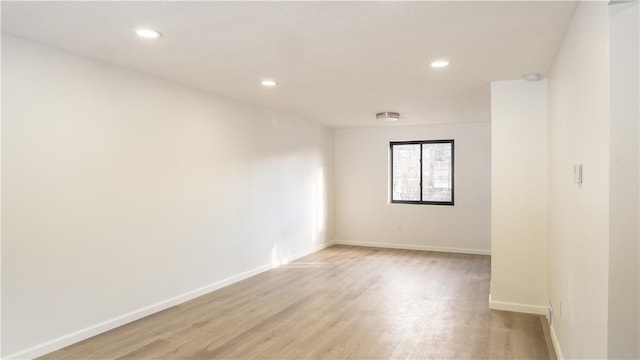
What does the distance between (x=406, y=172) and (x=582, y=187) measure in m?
5.57

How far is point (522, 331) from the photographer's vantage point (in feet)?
11.5

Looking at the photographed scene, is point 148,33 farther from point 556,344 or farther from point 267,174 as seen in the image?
point 556,344

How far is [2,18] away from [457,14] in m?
2.76

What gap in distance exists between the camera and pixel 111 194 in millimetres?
3514

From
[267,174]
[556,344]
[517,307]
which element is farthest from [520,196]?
[267,174]

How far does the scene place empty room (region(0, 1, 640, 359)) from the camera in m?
2.09

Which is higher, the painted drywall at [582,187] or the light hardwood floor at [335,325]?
the painted drywall at [582,187]

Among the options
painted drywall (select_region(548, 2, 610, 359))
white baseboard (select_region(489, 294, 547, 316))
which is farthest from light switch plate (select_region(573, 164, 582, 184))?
white baseboard (select_region(489, 294, 547, 316))

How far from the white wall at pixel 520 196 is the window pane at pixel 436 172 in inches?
129

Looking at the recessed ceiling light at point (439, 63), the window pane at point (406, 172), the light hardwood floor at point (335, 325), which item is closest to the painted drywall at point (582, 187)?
the light hardwood floor at point (335, 325)

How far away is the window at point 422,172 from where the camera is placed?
7340mm

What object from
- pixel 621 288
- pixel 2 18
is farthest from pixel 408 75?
pixel 2 18

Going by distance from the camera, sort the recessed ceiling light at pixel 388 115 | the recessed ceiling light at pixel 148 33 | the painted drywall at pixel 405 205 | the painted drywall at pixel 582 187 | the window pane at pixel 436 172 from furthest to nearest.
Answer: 1. the window pane at pixel 436 172
2. the painted drywall at pixel 405 205
3. the recessed ceiling light at pixel 388 115
4. the recessed ceiling light at pixel 148 33
5. the painted drywall at pixel 582 187

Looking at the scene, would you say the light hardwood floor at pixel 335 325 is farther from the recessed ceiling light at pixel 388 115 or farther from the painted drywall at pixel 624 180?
the recessed ceiling light at pixel 388 115
